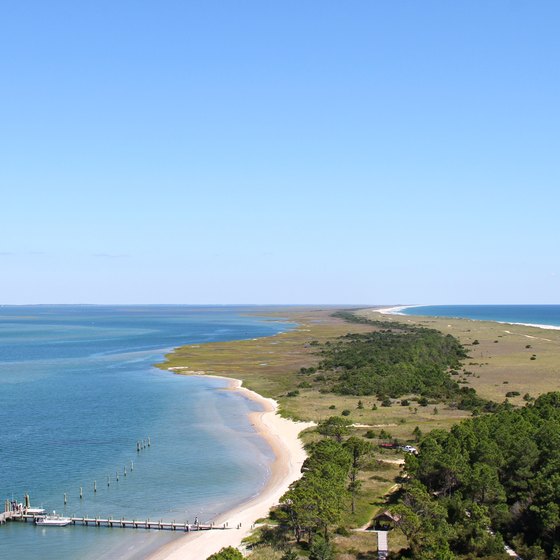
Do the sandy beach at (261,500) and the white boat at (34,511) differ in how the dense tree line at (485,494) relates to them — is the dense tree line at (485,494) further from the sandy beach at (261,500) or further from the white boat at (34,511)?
the white boat at (34,511)

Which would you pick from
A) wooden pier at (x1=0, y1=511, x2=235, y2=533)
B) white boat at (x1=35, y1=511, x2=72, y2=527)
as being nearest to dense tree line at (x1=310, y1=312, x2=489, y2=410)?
wooden pier at (x1=0, y1=511, x2=235, y2=533)

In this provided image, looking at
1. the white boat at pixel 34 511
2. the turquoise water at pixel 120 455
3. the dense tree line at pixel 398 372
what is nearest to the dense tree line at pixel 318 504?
the turquoise water at pixel 120 455

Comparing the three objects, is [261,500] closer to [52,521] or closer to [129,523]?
[129,523]

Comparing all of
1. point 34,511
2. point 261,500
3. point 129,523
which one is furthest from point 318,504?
point 34,511

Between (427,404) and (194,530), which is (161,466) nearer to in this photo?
(194,530)

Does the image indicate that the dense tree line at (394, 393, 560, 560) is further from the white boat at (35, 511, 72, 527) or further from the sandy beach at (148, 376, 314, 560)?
the white boat at (35, 511, 72, 527)
